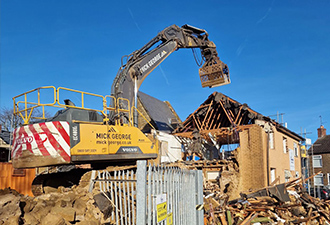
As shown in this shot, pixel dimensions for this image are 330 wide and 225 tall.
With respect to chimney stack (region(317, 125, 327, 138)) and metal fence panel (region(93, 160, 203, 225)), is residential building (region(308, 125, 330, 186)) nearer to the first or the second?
chimney stack (region(317, 125, 327, 138))

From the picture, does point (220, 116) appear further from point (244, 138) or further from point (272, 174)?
point (272, 174)

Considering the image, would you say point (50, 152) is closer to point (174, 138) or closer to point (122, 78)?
point (122, 78)

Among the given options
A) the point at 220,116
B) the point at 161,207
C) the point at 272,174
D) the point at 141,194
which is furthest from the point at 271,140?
the point at 141,194

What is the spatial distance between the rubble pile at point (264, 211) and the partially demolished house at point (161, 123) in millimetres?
7386

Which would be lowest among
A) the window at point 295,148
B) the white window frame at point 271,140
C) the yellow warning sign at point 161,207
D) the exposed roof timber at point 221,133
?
the yellow warning sign at point 161,207

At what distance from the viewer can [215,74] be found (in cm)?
1686

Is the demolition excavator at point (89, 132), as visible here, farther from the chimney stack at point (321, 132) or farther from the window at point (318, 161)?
the chimney stack at point (321, 132)

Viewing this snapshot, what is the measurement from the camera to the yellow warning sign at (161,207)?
183 inches

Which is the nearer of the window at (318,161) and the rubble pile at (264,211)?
the rubble pile at (264,211)

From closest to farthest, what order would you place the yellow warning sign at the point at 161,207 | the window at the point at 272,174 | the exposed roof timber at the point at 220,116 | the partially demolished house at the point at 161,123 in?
the yellow warning sign at the point at 161,207 < the exposed roof timber at the point at 220,116 < the window at the point at 272,174 < the partially demolished house at the point at 161,123

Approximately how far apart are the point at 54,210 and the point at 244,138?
1532 cm

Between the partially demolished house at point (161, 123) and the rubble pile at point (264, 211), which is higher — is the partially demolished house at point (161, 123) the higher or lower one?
the higher one

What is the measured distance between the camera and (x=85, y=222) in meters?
6.46

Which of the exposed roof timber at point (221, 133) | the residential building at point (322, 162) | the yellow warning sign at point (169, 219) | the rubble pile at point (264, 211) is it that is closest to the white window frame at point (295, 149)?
the exposed roof timber at point (221, 133)
